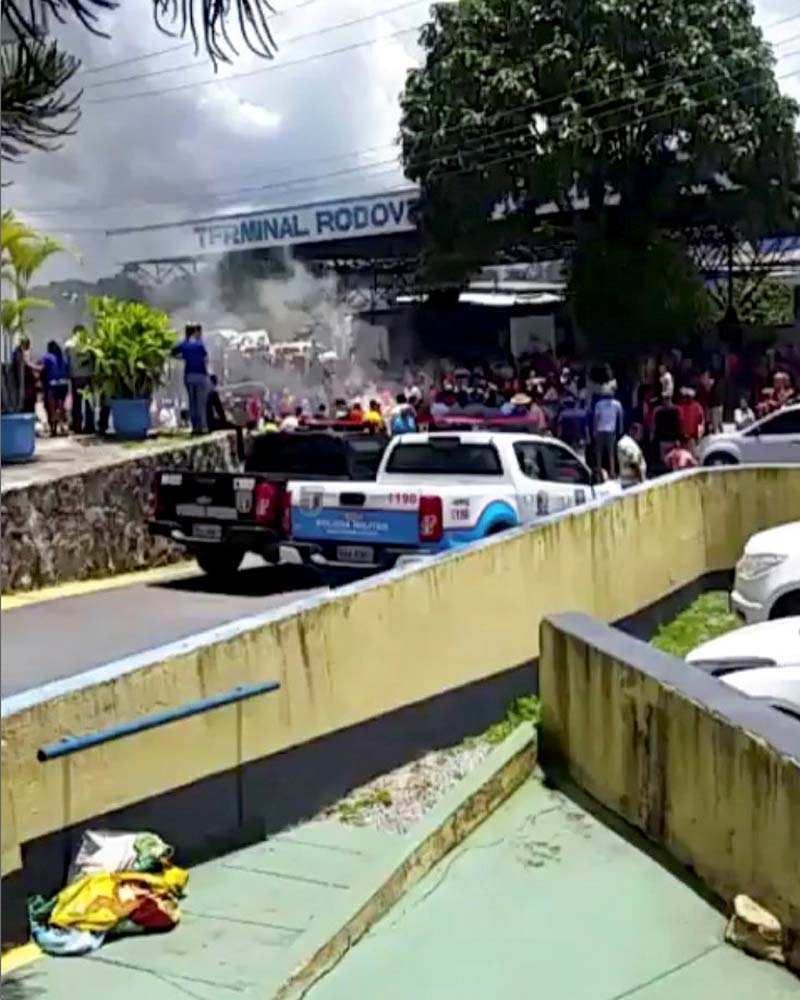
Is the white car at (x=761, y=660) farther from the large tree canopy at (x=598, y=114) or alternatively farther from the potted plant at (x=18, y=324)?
the potted plant at (x=18, y=324)

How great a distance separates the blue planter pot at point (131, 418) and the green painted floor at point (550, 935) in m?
2.15

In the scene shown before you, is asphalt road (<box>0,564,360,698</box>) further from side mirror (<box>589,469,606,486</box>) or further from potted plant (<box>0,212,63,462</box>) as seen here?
side mirror (<box>589,469,606,486</box>)

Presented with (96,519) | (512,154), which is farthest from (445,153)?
(96,519)

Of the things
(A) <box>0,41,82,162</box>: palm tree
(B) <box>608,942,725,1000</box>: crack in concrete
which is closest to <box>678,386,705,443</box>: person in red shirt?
(B) <box>608,942,725,1000</box>: crack in concrete

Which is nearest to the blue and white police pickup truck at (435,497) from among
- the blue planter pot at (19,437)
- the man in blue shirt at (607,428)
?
the man in blue shirt at (607,428)

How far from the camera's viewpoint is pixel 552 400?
7020mm

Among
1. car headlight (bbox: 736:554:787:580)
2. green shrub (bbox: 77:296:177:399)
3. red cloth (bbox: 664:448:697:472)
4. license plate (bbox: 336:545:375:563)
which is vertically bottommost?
car headlight (bbox: 736:554:787:580)

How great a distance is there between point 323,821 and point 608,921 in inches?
54.2

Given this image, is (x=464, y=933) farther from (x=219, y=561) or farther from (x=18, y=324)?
(x=18, y=324)

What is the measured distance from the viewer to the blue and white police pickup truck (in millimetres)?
7656

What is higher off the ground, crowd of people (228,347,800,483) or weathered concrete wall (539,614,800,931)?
crowd of people (228,347,800,483)

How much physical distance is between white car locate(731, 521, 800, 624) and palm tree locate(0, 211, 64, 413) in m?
4.12

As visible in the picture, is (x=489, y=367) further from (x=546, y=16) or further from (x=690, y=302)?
(x=546, y=16)

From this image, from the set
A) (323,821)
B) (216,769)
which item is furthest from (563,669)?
(216,769)
